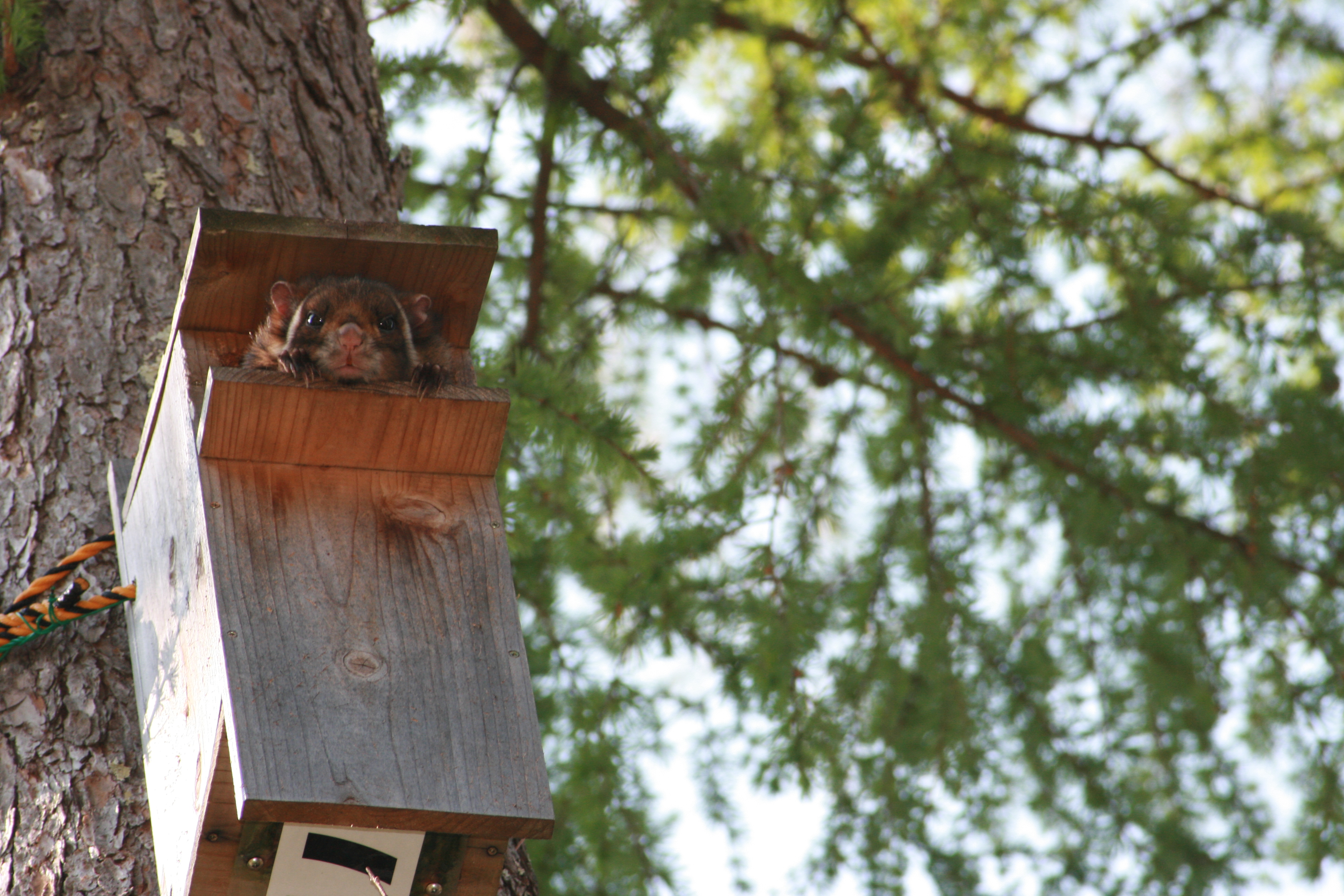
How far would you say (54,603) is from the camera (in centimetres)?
191

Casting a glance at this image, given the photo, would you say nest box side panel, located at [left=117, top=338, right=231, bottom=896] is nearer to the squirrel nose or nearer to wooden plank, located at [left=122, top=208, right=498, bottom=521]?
wooden plank, located at [left=122, top=208, right=498, bottom=521]

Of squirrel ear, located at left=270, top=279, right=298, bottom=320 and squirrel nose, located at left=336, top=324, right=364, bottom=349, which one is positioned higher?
squirrel ear, located at left=270, top=279, right=298, bottom=320

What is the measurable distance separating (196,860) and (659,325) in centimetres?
312

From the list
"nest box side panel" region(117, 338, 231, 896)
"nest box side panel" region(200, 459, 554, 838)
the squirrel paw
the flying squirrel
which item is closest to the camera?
"nest box side panel" region(200, 459, 554, 838)

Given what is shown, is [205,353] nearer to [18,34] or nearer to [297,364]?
[297,364]

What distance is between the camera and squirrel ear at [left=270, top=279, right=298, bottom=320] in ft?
6.69

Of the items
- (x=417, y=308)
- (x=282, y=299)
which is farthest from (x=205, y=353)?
(x=417, y=308)

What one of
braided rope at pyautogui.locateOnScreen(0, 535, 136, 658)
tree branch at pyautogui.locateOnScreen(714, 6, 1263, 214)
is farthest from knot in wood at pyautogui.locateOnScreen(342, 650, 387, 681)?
tree branch at pyautogui.locateOnScreen(714, 6, 1263, 214)

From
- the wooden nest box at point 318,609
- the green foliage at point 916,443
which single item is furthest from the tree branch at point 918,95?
the wooden nest box at point 318,609

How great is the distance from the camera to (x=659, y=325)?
451cm

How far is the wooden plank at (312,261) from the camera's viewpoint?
1904 mm

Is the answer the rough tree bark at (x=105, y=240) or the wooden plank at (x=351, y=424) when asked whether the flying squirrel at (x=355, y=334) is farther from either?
the rough tree bark at (x=105, y=240)

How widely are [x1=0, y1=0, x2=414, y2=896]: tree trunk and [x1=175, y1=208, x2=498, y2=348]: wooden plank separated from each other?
0.89ft

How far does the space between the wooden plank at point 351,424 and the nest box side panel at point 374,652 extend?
0.08 ft
